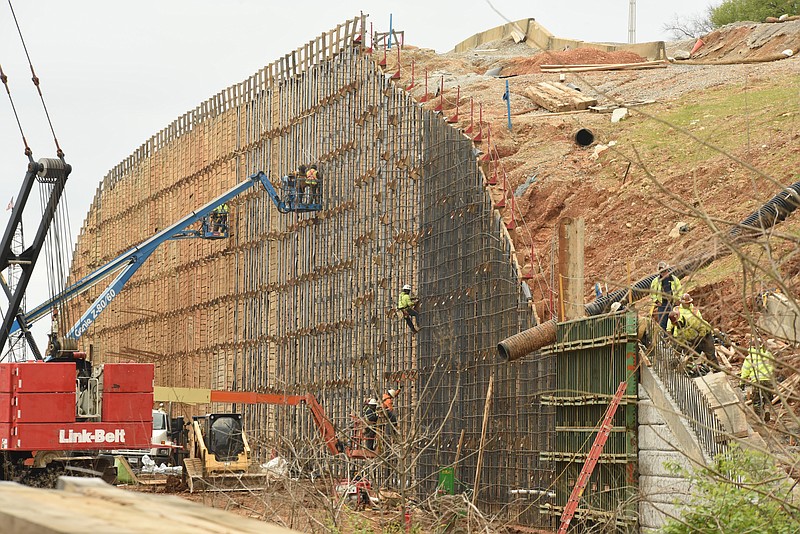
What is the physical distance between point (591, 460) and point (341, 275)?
16.3 m

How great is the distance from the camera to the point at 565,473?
15805 mm

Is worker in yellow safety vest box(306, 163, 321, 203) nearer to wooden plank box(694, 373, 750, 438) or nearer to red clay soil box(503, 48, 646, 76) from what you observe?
red clay soil box(503, 48, 646, 76)

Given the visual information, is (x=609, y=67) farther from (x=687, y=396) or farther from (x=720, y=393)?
(x=687, y=396)

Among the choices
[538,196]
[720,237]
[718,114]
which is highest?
[718,114]

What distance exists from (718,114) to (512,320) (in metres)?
9.55

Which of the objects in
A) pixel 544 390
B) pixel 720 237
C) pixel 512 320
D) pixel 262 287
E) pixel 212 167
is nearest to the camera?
pixel 720 237

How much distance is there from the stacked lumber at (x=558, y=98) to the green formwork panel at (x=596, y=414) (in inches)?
591

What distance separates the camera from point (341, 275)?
30297mm

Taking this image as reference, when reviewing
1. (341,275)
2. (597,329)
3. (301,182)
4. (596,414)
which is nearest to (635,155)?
(597,329)

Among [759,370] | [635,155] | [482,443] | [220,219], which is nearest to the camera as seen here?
[759,370]

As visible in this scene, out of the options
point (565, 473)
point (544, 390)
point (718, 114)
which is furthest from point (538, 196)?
point (565, 473)

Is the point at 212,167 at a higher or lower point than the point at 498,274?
higher

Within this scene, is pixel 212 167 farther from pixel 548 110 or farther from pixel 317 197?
pixel 548 110

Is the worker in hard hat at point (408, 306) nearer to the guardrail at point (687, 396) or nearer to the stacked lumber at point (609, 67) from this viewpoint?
the guardrail at point (687, 396)
